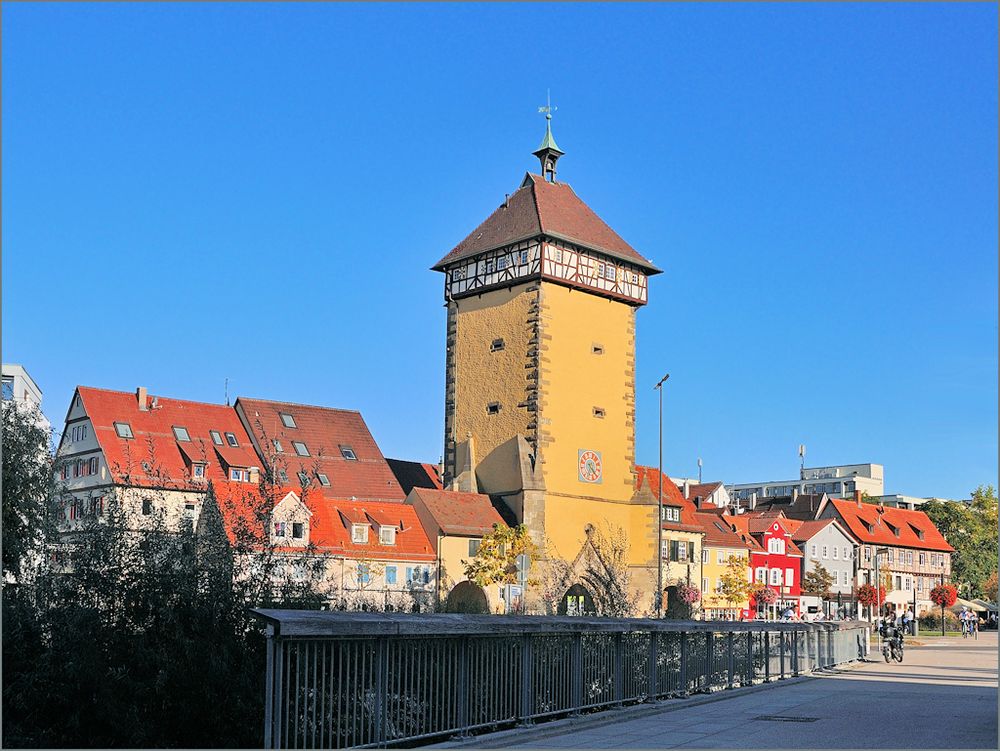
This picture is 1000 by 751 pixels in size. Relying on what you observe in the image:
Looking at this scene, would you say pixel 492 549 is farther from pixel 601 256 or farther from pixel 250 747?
pixel 250 747

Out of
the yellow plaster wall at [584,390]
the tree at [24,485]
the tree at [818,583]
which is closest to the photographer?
the tree at [24,485]

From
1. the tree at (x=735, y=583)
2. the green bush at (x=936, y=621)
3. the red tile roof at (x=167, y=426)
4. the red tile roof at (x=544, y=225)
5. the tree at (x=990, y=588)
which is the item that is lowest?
the green bush at (x=936, y=621)

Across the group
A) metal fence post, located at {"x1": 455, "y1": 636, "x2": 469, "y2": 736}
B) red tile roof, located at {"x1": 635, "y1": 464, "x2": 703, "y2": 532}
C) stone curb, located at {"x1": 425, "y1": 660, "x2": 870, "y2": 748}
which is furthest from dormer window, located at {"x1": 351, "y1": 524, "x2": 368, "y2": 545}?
metal fence post, located at {"x1": 455, "y1": 636, "x2": 469, "y2": 736}

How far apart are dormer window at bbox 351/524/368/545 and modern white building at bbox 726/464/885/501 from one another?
12255cm

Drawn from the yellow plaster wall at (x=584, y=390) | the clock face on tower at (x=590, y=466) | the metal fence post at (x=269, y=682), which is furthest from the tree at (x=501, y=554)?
the metal fence post at (x=269, y=682)

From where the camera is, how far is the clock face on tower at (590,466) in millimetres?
55562

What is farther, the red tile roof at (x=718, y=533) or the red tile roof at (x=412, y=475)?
the red tile roof at (x=718, y=533)

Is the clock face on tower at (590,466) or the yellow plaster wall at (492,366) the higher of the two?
the yellow plaster wall at (492,366)

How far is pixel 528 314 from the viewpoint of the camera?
180 feet

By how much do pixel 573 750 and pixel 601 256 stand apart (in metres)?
45.8

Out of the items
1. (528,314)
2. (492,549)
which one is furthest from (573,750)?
(528,314)

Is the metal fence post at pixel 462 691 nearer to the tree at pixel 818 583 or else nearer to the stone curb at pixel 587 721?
the stone curb at pixel 587 721

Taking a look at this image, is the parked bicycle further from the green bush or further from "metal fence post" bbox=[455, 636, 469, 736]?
the green bush

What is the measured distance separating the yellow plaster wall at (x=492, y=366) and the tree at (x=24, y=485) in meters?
28.9
